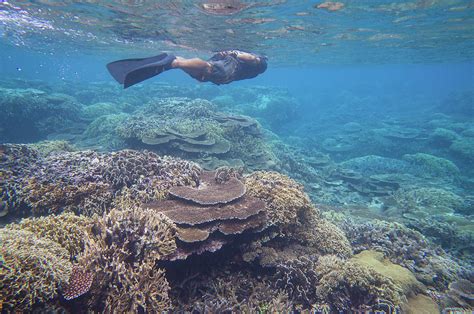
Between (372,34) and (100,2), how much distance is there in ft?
70.8

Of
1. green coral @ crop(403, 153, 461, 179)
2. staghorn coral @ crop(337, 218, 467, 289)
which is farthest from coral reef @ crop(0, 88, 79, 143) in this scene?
green coral @ crop(403, 153, 461, 179)

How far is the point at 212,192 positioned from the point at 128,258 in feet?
7.15

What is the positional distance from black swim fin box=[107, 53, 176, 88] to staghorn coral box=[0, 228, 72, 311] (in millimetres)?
4202

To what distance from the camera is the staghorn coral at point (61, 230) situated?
3.73 m

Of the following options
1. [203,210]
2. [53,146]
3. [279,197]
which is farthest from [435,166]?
[53,146]

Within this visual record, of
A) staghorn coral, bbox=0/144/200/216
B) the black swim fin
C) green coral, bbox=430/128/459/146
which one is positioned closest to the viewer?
staghorn coral, bbox=0/144/200/216

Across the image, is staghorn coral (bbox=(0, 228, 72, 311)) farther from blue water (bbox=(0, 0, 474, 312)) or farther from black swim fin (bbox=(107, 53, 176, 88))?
black swim fin (bbox=(107, 53, 176, 88))

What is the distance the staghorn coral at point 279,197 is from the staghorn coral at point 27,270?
364 centimetres

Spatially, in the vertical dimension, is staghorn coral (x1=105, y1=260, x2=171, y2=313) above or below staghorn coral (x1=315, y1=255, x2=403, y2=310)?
above

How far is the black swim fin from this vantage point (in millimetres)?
6332

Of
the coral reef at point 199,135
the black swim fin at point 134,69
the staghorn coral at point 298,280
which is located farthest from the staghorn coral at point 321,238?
the coral reef at point 199,135

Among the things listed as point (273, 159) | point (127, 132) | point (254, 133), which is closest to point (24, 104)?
point (127, 132)

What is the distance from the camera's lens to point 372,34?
75.3ft

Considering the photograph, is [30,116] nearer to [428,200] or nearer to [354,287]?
[354,287]
